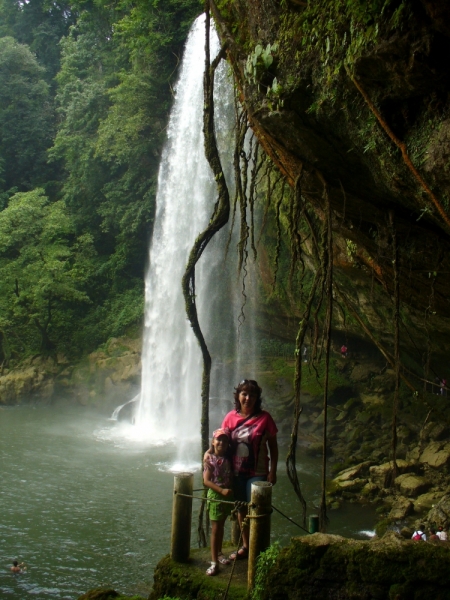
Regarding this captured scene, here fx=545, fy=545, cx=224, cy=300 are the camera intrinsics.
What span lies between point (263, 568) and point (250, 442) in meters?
0.84

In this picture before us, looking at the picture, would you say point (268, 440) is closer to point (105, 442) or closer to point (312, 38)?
point (312, 38)

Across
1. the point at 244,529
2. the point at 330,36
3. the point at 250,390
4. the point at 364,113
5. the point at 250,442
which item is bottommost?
the point at 244,529

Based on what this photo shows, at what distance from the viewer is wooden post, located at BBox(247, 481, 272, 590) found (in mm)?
3754

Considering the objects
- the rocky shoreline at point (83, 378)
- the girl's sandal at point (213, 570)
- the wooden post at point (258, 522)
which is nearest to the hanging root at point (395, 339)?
the wooden post at point (258, 522)

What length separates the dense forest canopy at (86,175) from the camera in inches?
747

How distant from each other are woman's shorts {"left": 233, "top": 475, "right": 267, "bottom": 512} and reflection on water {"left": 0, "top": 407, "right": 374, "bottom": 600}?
3.11 meters

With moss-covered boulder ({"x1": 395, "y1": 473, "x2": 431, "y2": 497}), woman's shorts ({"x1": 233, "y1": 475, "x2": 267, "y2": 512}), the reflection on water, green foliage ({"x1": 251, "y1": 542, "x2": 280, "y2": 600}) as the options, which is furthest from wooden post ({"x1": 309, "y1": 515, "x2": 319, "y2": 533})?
moss-covered boulder ({"x1": 395, "y1": 473, "x2": 431, "y2": 497})

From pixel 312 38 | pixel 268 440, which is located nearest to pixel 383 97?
pixel 312 38

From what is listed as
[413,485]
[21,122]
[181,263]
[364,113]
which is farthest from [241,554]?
[21,122]

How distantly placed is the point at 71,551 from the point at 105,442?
6249 mm

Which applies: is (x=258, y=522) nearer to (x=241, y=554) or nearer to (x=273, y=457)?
(x=273, y=457)

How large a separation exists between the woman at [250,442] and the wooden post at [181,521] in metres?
0.48

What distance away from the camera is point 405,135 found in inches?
144

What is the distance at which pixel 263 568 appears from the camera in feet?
12.1
